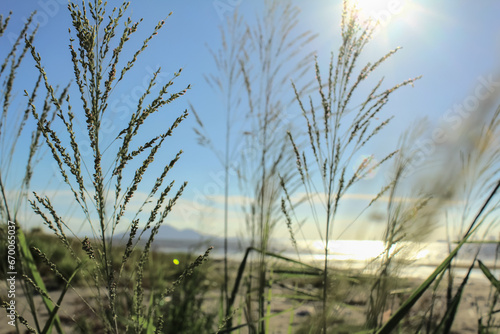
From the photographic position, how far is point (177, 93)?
3.00 ft

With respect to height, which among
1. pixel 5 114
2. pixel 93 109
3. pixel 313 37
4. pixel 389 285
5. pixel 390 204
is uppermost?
pixel 313 37

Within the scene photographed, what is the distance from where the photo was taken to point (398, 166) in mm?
1562

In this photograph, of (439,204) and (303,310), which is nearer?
(439,204)

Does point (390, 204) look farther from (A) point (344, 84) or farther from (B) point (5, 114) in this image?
(B) point (5, 114)

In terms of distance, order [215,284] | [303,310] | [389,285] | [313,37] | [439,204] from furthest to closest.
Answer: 1. [303,310]
2. [215,284]
3. [313,37]
4. [439,204]
5. [389,285]

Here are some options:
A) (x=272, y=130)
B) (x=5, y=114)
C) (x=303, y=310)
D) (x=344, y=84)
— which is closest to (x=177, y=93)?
(x=344, y=84)

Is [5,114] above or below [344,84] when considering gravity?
below

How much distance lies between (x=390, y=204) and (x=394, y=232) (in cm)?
19

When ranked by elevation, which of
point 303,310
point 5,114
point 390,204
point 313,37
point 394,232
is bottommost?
point 303,310

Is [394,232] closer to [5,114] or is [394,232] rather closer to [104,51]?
[104,51]

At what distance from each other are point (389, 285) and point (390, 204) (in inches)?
13.8

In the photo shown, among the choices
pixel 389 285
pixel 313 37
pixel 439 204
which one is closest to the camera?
pixel 389 285

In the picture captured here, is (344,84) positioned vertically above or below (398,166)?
above

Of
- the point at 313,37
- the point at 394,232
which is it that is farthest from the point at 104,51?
the point at 313,37
